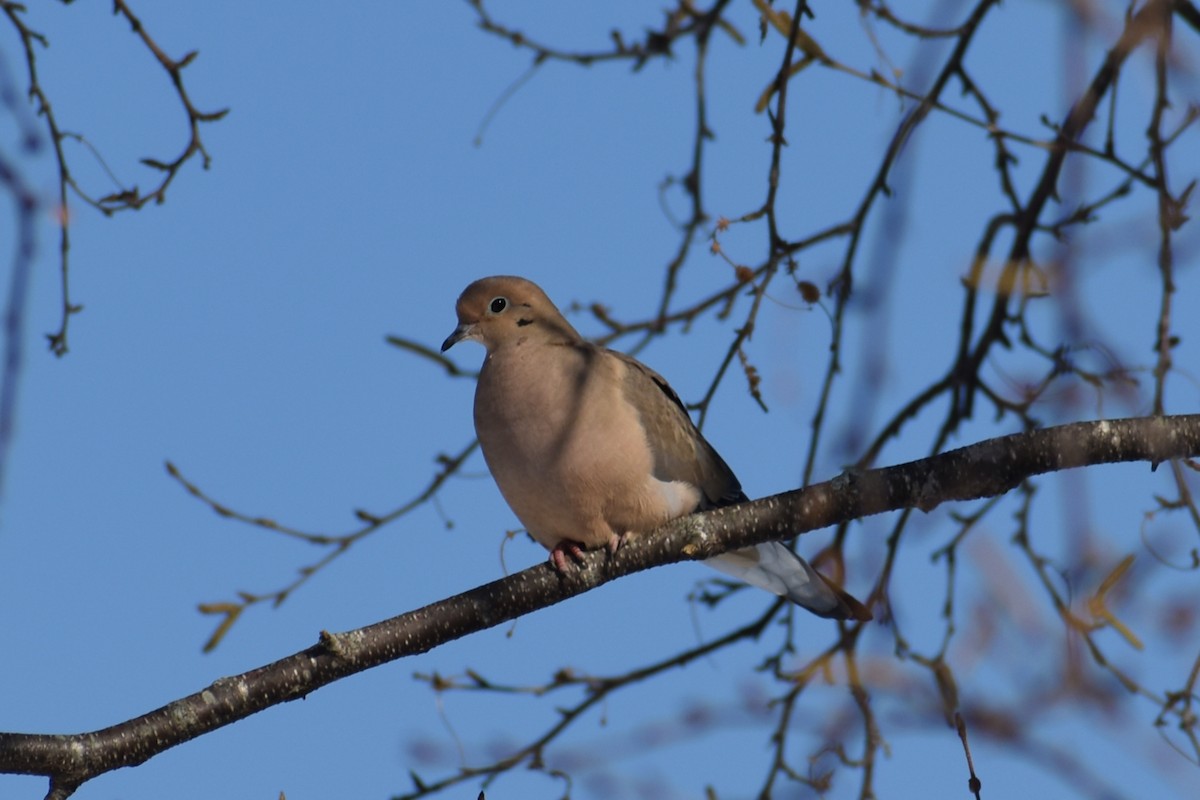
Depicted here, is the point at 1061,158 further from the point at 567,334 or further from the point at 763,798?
the point at 763,798

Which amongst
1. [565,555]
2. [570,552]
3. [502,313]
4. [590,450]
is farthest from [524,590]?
[502,313]

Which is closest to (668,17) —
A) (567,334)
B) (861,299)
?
(567,334)

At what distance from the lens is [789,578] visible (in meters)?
3.82

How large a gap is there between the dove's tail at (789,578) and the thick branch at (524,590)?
737 millimetres

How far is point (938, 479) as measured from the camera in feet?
9.29

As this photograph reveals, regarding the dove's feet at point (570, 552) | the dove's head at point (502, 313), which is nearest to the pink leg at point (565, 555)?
the dove's feet at point (570, 552)

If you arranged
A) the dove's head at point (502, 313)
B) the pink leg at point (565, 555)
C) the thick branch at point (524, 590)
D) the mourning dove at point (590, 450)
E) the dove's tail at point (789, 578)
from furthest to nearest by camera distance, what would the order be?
the dove's head at point (502, 313) < the dove's tail at point (789, 578) < the mourning dove at point (590, 450) < the pink leg at point (565, 555) < the thick branch at point (524, 590)

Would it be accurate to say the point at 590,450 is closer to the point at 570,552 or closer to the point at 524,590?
the point at 570,552

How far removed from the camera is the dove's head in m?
4.04

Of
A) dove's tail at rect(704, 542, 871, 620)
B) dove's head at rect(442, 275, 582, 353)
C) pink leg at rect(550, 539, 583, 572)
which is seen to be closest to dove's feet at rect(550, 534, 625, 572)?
pink leg at rect(550, 539, 583, 572)

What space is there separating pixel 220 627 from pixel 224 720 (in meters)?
0.68

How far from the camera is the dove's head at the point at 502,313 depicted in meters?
4.04

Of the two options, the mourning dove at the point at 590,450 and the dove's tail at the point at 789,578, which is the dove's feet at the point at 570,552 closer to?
the mourning dove at the point at 590,450

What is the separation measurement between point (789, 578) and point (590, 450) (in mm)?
699
